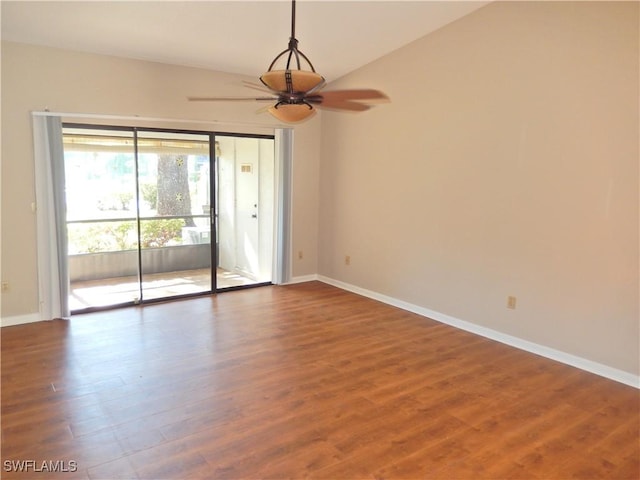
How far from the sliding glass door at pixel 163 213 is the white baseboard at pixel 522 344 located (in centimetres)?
205

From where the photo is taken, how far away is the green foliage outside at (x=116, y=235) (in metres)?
5.22

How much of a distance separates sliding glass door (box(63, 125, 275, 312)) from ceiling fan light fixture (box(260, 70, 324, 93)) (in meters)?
3.03

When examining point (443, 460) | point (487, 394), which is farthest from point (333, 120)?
point (443, 460)

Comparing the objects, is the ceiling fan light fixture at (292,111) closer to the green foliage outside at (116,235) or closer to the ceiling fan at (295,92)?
the ceiling fan at (295,92)

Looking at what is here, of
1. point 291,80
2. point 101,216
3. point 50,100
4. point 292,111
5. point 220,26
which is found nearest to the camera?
point 291,80

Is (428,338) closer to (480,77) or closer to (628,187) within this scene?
(628,187)

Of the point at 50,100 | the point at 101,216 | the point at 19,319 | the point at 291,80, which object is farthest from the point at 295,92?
the point at 19,319

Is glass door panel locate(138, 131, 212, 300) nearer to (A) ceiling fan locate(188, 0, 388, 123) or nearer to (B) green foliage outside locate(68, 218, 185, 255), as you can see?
(B) green foliage outside locate(68, 218, 185, 255)

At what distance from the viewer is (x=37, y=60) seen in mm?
4160

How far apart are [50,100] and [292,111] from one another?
9.97 feet

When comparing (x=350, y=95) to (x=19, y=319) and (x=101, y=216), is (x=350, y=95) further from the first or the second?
(x=19, y=319)

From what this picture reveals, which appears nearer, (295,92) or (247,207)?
(295,92)

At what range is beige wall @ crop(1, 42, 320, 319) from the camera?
4.11m

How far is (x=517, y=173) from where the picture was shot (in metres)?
3.90
